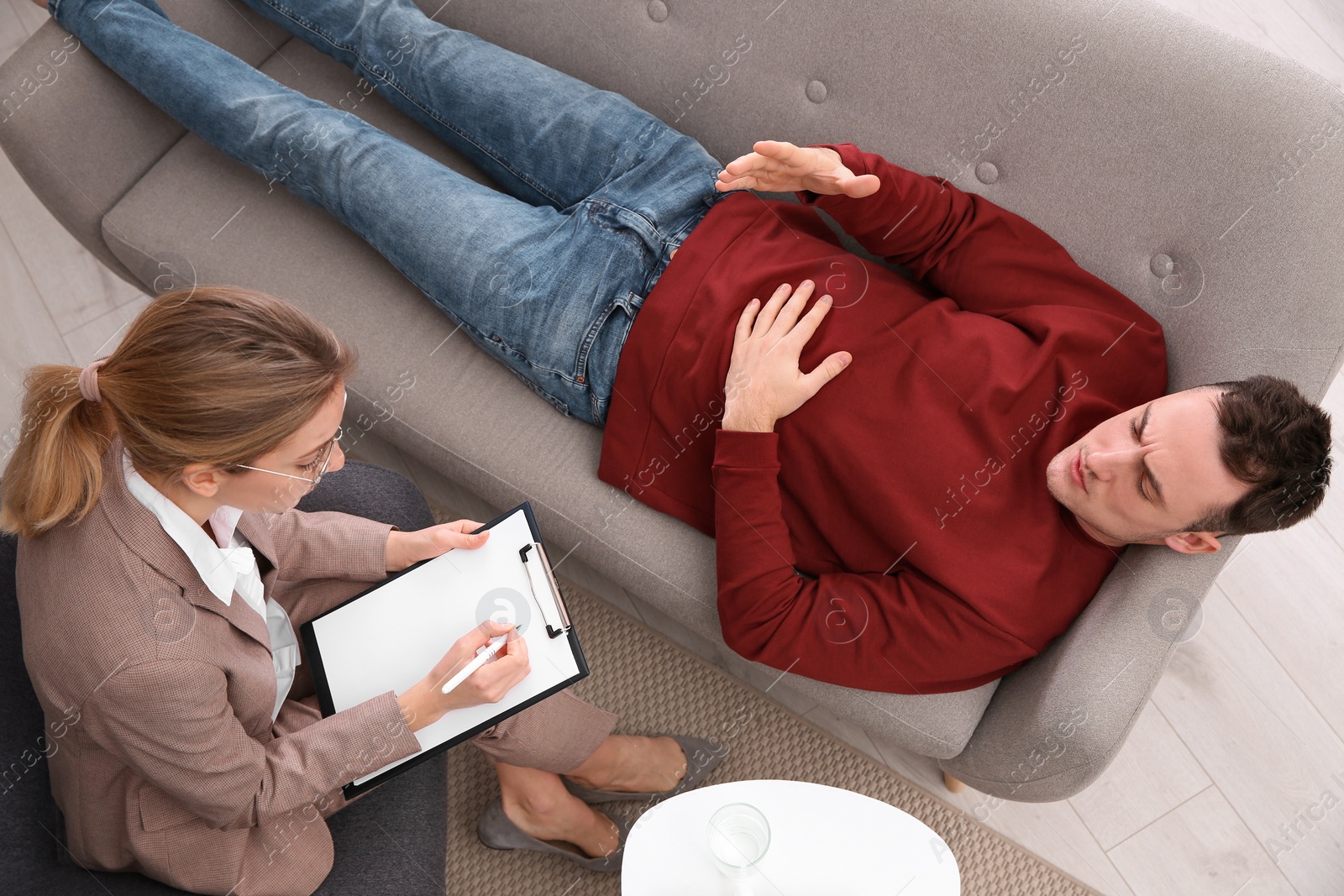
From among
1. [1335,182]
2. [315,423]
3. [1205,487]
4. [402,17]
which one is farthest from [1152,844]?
[402,17]

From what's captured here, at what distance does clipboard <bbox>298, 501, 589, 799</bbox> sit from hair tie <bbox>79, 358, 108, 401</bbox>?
0.44 m

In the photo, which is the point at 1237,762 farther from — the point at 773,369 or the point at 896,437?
the point at 773,369

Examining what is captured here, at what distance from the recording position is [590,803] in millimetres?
1616

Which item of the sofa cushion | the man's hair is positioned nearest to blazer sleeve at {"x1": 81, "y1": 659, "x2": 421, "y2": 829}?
the sofa cushion

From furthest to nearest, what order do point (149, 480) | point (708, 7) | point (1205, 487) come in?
point (708, 7)
point (1205, 487)
point (149, 480)

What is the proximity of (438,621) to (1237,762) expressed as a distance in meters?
1.54

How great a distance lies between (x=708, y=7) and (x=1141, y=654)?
126cm

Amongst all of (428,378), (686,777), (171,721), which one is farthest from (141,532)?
(686,777)

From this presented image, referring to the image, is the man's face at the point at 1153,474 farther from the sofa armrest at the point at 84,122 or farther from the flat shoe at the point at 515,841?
the sofa armrest at the point at 84,122

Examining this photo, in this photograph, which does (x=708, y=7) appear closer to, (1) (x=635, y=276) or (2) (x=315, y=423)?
(1) (x=635, y=276)

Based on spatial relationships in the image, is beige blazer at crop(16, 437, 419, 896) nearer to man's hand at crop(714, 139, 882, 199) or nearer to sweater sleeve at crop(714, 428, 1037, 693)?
sweater sleeve at crop(714, 428, 1037, 693)

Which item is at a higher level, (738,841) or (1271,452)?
(1271,452)

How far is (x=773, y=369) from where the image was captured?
1.30 m

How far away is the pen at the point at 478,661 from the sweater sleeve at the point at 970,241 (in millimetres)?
847
